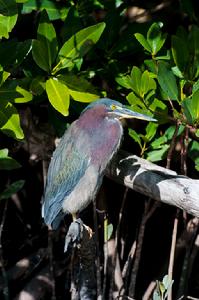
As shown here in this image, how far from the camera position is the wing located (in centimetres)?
238

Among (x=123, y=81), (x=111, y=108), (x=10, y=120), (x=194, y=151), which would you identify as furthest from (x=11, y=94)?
(x=194, y=151)

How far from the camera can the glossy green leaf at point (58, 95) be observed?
2.20 metres

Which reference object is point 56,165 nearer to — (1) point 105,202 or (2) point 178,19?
(1) point 105,202

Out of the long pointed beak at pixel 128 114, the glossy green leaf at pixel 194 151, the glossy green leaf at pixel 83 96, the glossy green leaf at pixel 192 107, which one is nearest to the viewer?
the glossy green leaf at pixel 192 107

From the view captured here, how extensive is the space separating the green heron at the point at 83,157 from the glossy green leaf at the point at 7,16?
1.28 ft

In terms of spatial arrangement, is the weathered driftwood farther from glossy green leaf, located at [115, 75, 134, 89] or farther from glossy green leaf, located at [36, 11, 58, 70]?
glossy green leaf, located at [36, 11, 58, 70]

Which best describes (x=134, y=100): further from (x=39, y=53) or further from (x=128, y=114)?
(x=39, y=53)

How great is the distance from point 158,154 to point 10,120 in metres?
0.57

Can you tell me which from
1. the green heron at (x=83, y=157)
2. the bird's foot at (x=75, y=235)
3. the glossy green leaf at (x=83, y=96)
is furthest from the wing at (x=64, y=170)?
the bird's foot at (x=75, y=235)

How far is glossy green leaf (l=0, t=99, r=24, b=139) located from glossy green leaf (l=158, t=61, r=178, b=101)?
Result: 481 millimetres

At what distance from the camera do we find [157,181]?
2.20 m

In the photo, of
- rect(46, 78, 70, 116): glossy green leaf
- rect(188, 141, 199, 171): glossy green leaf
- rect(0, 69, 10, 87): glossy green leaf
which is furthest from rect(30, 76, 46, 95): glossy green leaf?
rect(188, 141, 199, 171): glossy green leaf

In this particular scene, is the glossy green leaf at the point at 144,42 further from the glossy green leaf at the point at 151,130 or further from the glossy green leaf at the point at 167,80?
the glossy green leaf at the point at 151,130

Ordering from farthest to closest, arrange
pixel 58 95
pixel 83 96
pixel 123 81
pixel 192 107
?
pixel 123 81 < pixel 83 96 < pixel 58 95 < pixel 192 107
